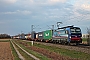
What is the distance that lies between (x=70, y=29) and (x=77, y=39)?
2.44 m

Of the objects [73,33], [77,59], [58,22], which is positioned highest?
[58,22]

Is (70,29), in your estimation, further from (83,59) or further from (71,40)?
(83,59)

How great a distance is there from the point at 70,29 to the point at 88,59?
2256 centimetres

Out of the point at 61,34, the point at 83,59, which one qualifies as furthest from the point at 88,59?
the point at 61,34

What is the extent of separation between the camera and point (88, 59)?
16.6m

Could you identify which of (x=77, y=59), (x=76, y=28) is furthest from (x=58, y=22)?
(x=77, y=59)

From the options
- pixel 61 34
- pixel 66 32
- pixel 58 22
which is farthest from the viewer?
pixel 58 22

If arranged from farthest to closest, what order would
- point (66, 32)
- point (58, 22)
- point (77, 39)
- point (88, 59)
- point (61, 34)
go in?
point (58, 22) → point (61, 34) → point (66, 32) → point (77, 39) → point (88, 59)

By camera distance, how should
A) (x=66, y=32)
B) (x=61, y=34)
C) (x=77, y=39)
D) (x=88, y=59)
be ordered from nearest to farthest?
(x=88, y=59) < (x=77, y=39) < (x=66, y=32) < (x=61, y=34)

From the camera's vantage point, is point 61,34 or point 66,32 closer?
point 66,32

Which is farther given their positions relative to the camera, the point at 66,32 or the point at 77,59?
the point at 66,32

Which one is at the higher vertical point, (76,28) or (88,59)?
(76,28)

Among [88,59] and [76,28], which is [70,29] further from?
[88,59]

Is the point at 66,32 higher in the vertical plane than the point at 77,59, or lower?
higher
